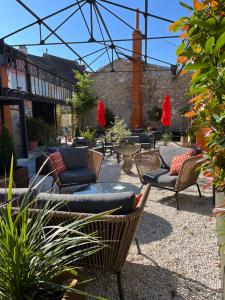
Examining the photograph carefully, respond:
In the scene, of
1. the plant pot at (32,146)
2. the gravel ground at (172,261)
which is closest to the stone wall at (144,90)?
the plant pot at (32,146)

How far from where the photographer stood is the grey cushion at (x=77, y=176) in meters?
4.65

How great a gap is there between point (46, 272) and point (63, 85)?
14.5 metres

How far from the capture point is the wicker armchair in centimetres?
410

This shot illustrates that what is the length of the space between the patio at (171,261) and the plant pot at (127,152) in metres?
2.58

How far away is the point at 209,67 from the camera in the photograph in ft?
2.87

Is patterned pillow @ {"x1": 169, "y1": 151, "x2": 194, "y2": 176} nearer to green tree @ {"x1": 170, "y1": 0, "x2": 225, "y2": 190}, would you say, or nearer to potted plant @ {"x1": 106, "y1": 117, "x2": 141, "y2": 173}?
potted plant @ {"x1": 106, "y1": 117, "x2": 141, "y2": 173}

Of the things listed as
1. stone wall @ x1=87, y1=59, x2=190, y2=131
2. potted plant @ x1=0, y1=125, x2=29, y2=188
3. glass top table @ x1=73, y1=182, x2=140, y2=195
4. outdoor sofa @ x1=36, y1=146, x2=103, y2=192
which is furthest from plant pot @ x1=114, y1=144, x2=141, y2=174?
stone wall @ x1=87, y1=59, x2=190, y2=131

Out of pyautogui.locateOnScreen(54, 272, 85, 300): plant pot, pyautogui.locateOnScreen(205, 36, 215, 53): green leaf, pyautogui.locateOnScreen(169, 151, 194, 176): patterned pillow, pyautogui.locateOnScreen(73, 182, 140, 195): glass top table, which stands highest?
pyautogui.locateOnScreen(205, 36, 215, 53): green leaf

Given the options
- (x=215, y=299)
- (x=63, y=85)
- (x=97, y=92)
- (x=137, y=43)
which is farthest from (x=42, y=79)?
(x=215, y=299)

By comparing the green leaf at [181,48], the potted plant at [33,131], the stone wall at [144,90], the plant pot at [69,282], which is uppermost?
the stone wall at [144,90]

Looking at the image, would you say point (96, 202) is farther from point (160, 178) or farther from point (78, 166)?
point (78, 166)

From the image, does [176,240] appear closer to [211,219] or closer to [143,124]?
[211,219]

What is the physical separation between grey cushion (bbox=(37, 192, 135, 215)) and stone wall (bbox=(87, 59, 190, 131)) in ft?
46.4

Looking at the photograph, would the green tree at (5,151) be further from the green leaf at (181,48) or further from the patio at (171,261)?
the green leaf at (181,48)
